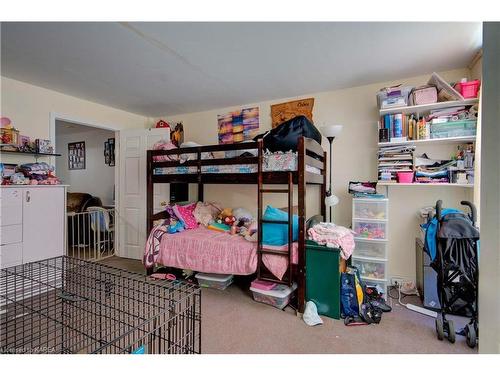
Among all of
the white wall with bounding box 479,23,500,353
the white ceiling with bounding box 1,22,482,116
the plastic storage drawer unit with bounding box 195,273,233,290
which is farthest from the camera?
the plastic storage drawer unit with bounding box 195,273,233,290

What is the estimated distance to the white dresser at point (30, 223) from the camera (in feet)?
7.84

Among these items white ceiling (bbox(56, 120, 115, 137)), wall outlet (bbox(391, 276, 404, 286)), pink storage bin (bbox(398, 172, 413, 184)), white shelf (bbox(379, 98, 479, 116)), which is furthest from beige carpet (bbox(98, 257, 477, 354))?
white ceiling (bbox(56, 120, 115, 137))

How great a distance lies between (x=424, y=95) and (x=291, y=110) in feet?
4.85

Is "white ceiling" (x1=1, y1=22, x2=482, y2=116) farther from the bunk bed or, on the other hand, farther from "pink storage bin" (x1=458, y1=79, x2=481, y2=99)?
the bunk bed

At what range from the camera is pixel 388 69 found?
8.36 feet

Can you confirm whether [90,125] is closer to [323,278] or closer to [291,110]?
[291,110]

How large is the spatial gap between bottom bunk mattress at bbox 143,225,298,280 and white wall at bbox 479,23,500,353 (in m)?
1.62

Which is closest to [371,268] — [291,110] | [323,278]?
[323,278]

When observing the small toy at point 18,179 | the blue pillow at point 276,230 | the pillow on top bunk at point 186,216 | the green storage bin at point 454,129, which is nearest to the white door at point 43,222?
the small toy at point 18,179

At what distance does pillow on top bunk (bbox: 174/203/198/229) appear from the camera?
3.08 metres

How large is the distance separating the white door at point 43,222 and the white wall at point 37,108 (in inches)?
25.0

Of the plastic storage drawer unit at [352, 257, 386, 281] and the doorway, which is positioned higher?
the doorway
